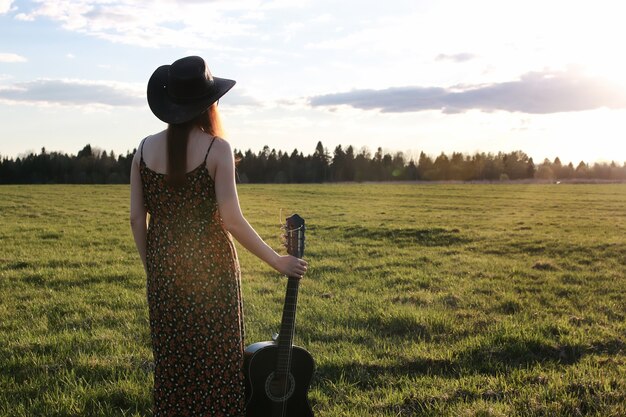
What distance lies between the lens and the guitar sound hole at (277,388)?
14.2ft

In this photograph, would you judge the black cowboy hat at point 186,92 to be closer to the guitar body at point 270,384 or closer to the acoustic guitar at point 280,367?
the acoustic guitar at point 280,367

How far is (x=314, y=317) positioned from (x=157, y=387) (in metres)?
4.59

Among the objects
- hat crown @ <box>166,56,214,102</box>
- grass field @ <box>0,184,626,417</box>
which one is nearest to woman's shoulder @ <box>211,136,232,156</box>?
hat crown @ <box>166,56,214,102</box>

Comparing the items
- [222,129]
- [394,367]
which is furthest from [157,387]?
[394,367]

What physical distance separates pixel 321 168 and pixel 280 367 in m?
108

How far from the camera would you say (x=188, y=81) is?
12.2 feet

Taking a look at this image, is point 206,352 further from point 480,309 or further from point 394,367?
point 480,309

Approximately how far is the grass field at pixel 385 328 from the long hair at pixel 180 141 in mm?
2638

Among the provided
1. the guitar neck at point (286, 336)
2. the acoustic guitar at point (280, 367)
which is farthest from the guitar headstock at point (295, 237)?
the guitar neck at point (286, 336)

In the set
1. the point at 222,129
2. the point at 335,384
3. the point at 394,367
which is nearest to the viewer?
the point at 222,129

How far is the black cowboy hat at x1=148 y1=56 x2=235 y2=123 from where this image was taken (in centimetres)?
370

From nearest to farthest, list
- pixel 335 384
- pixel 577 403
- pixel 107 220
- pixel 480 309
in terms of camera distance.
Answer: pixel 577 403 < pixel 335 384 < pixel 480 309 < pixel 107 220

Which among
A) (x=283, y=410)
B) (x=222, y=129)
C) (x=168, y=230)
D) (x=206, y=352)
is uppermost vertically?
(x=222, y=129)

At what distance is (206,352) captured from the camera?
13.1 ft
